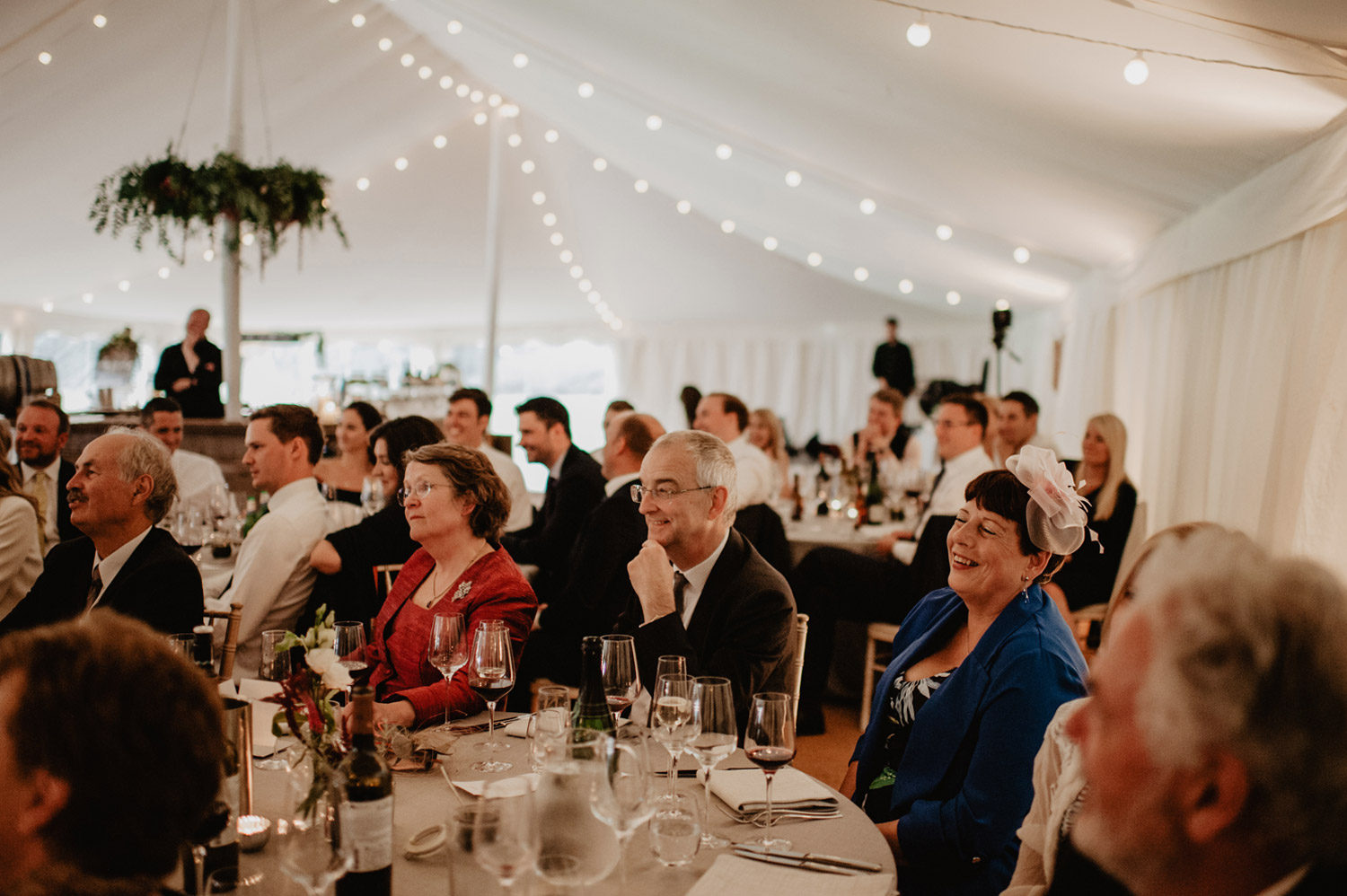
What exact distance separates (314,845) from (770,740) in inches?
29.9

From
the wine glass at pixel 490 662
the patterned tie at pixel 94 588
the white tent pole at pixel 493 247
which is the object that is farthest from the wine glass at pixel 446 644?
the white tent pole at pixel 493 247

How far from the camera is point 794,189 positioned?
327 inches

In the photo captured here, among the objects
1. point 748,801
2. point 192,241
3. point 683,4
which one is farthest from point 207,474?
point 192,241

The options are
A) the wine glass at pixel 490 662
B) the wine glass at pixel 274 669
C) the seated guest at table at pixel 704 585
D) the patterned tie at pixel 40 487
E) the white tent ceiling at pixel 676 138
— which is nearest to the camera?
the wine glass at pixel 274 669

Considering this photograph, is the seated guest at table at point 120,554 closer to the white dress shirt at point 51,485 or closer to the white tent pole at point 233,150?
the white dress shirt at point 51,485

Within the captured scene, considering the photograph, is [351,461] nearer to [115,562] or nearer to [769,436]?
[115,562]

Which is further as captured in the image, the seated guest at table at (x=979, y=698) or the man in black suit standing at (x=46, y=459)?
the man in black suit standing at (x=46, y=459)

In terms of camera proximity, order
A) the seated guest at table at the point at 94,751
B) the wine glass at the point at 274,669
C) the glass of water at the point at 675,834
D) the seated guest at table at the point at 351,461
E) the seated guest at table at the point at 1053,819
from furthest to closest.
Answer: the seated guest at table at the point at 351,461 → the wine glass at the point at 274,669 → the glass of water at the point at 675,834 → the seated guest at table at the point at 1053,819 → the seated guest at table at the point at 94,751

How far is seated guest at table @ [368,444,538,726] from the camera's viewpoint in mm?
2625

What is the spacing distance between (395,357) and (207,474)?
448 inches

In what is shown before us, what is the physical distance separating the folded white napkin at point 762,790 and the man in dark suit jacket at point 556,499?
3.25m

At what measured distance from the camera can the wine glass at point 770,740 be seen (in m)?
1.66

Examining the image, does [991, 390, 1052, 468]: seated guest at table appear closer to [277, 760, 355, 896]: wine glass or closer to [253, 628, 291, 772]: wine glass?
[253, 628, 291, 772]: wine glass

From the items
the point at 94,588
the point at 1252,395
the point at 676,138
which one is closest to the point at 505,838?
the point at 94,588
